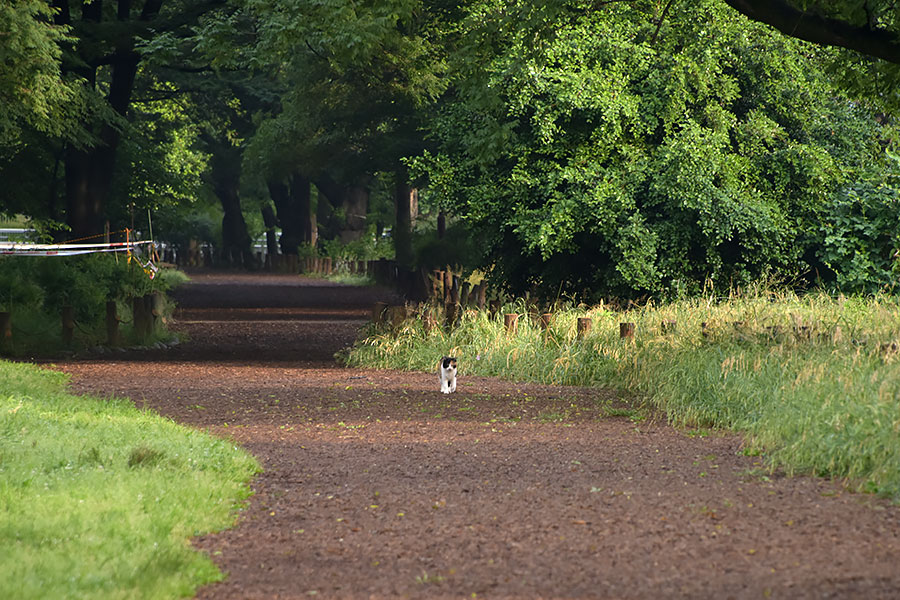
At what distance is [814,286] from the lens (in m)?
21.6

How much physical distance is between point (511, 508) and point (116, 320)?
13.8 metres

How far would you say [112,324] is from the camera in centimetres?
2045

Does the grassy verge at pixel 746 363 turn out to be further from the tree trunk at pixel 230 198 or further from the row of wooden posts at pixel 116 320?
the tree trunk at pixel 230 198

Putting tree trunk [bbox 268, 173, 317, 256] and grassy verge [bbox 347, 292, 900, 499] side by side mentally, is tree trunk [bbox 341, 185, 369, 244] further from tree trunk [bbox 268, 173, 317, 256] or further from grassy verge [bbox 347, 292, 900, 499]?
grassy verge [bbox 347, 292, 900, 499]

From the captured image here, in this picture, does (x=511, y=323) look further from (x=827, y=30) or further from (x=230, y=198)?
(x=230, y=198)

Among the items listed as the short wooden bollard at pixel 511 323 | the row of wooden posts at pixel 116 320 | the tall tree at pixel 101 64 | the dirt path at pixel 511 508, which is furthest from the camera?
the tall tree at pixel 101 64

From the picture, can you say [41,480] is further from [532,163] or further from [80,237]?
[80,237]

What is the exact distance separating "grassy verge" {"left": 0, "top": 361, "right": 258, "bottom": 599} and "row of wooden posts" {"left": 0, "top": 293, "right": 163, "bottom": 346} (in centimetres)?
754

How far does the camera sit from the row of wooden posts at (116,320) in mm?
19172

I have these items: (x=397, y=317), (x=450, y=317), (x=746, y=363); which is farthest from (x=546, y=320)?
(x=746, y=363)

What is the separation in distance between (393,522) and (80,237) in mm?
24826

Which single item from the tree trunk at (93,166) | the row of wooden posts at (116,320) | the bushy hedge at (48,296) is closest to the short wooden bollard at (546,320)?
the row of wooden posts at (116,320)

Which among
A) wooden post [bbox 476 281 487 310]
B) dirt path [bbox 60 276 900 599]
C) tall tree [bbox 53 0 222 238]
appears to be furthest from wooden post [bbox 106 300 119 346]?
tall tree [bbox 53 0 222 238]

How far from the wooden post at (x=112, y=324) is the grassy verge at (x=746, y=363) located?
13.6 feet
